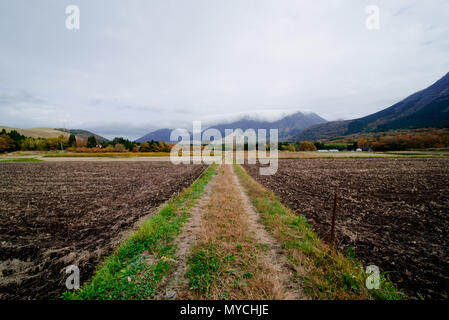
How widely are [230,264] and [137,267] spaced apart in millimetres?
2675

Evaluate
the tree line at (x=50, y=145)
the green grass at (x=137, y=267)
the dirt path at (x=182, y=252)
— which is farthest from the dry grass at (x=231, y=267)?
the tree line at (x=50, y=145)

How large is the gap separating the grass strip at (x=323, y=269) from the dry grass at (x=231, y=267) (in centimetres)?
Result: 71

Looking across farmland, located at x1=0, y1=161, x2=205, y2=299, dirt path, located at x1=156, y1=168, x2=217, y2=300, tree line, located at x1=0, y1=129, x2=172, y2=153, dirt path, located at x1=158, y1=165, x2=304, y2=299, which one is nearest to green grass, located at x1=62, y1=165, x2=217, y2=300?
dirt path, located at x1=156, y1=168, x2=217, y2=300

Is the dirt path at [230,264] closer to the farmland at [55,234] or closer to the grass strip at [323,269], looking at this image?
the grass strip at [323,269]

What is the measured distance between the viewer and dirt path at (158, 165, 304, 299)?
12.5 feet

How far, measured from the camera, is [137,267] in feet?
15.1

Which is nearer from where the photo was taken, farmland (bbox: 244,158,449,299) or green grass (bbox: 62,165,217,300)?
green grass (bbox: 62,165,217,300)

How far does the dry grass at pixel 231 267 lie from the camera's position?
150 inches

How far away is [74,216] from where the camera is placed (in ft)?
29.0

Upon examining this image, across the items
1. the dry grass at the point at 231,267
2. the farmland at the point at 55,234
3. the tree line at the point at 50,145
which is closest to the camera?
the dry grass at the point at 231,267

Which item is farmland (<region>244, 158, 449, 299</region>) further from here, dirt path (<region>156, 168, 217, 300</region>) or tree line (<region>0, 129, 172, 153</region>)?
tree line (<region>0, 129, 172, 153</region>)

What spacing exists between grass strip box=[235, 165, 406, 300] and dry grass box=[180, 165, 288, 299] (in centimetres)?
71
